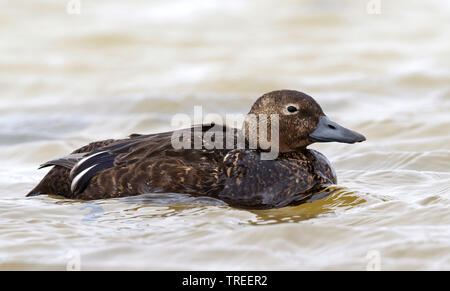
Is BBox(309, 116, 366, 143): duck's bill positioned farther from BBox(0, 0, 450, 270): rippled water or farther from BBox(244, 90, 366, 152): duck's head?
BBox(0, 0, 450, 270): rippled water

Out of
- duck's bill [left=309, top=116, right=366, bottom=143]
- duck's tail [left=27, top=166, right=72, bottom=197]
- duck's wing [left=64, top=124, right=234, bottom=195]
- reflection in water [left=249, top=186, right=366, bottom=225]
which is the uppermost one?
duck's bill [left=309, top=116, right=366, bottom=143]

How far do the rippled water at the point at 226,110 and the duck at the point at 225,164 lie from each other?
14cm

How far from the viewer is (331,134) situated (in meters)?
6.84

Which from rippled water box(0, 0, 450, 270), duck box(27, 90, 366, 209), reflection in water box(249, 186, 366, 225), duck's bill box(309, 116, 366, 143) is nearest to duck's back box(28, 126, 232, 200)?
duck box(27, 90, 366, 209)

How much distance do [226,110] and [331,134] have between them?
4.55m

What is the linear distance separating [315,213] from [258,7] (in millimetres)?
10728

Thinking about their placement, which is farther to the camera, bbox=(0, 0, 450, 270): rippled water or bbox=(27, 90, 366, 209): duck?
bbox=(27, 90, 366, 209): duck

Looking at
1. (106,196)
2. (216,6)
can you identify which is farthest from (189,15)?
(106,196)

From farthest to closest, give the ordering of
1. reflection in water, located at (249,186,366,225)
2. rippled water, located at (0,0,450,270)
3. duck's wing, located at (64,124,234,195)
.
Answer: duck's wing, located at (64,124,234,195) → reflection in water, located at (249,186,366,225) → rippled water, located at (0,0,450,270)

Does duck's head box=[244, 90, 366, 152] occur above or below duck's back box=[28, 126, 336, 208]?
above

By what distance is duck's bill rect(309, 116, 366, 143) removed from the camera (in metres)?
6.80

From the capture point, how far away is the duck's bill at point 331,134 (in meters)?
6.80

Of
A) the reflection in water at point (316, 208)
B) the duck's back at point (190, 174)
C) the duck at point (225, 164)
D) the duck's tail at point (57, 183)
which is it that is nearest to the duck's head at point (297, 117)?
the duck at point (225, 164)

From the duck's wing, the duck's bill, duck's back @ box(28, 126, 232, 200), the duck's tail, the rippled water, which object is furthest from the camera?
the duck's tail
